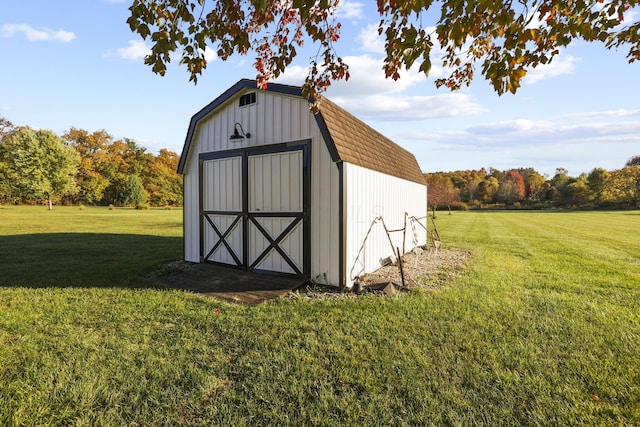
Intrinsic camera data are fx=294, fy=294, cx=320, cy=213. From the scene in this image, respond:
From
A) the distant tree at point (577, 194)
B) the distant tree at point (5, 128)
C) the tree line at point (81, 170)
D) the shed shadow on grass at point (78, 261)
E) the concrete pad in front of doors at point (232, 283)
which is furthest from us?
the distant tree at point (577, 194)

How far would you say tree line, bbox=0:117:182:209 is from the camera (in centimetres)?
3544

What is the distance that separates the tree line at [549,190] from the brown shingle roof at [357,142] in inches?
1295

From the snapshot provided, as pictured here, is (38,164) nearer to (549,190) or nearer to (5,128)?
(5,128)

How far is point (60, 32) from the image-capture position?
5.95 m

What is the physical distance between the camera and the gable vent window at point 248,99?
6.68 meters

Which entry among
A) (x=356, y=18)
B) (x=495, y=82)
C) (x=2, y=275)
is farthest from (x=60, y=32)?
(x=495, y=82)

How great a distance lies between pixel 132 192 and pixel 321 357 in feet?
177

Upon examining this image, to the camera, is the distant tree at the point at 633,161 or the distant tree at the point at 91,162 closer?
the distant tree at the point at 91,162

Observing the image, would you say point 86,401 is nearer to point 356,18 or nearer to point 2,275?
point 356,18

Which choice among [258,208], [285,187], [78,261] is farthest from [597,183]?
[78,261]

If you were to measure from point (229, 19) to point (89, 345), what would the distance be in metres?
4.12

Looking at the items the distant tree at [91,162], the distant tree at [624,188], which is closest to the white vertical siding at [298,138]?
the distant tree at [91,162]

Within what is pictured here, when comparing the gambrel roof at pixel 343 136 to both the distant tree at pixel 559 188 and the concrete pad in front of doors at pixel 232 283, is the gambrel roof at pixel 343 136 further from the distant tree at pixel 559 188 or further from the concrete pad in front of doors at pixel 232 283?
the distant tree at pixel 559 188

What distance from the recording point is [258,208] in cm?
668
